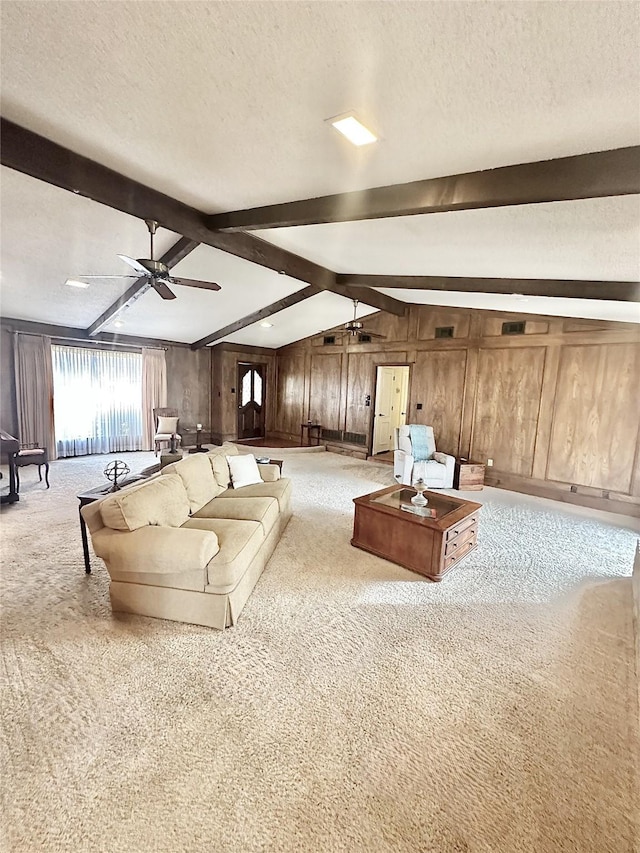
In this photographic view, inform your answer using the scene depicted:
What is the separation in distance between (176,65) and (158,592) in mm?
2741

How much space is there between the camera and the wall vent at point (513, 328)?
583cm

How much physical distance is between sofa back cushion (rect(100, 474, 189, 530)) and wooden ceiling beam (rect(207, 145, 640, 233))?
224 cm

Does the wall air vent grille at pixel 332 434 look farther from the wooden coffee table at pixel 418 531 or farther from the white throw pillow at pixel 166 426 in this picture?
the wooden coffee table at pixel 418 531

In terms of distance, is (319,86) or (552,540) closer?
(319,86)

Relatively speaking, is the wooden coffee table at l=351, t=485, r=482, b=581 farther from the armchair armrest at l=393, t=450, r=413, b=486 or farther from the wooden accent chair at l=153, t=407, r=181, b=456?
the wooden accent chair at l=153, t=407, r=181, b=456

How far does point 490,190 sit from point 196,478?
2.98m

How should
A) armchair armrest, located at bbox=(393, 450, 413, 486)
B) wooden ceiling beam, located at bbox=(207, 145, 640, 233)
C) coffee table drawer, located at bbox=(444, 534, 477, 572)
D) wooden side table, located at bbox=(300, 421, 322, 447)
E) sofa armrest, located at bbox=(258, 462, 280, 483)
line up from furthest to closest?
wooden side table, located at bbox=(300, 421, 322, 447) < armchair armrest, located at bbox=(393, 450, 413, 486) < sofa armrest, located at bbox=(258, 462, 280, 483) < coffee table drawer, located at bbox=(444, 534, 477, 572) < wooden ceiling beam, located at bbox=(207, 145, 640, 233)

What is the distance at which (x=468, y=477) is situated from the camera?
5.93 m

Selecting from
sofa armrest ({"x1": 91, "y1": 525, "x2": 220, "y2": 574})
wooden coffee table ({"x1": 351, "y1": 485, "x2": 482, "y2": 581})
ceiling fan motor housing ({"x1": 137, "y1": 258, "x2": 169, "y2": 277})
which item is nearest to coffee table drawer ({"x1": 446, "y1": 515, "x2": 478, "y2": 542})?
wooden coffee table ({"x1": 351, "y1": 485, "x2": 482, "y2": 581})

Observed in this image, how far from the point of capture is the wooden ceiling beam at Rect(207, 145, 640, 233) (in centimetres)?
185

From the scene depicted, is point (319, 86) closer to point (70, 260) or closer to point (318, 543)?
point (318, 543)

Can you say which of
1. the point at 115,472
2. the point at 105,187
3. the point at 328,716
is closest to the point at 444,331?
the point at 105,187

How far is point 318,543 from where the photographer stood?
376 centimetres

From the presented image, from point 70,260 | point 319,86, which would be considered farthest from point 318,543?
point 70,260
